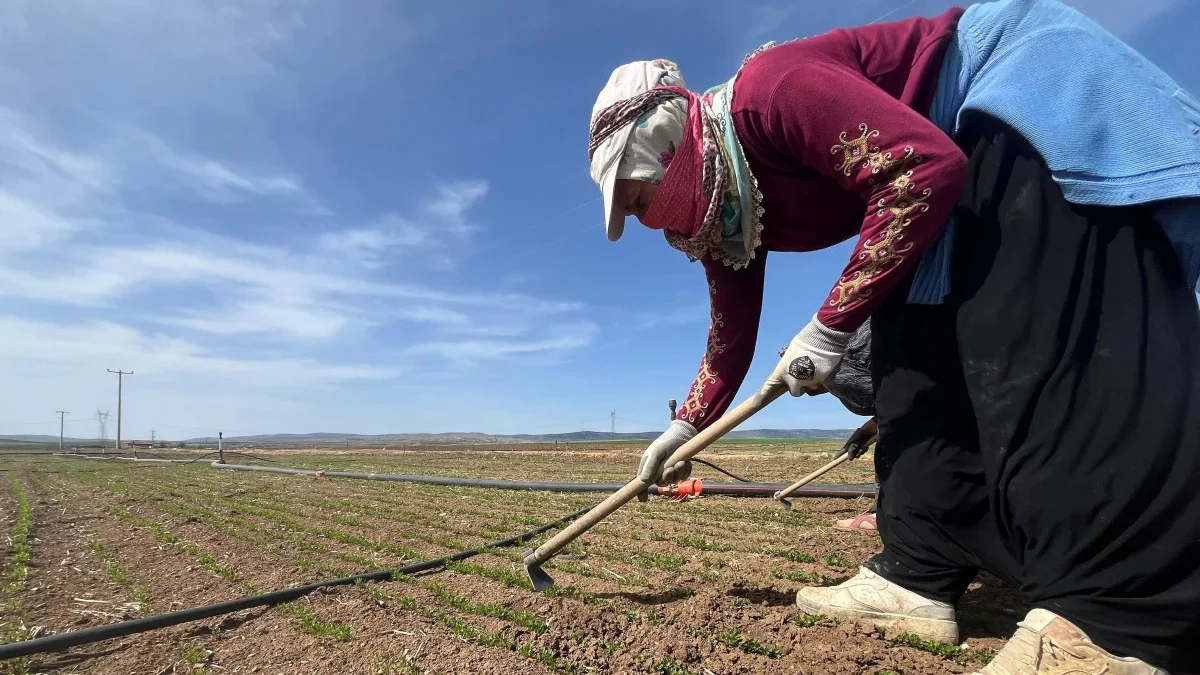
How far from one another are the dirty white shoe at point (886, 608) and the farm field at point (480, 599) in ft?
0.18

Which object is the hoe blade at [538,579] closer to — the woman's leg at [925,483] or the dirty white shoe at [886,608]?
the dirty white shoe at [886,608]

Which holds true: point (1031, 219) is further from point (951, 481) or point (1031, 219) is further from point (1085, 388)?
point (951, 481)

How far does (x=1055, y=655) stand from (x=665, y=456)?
1.24m

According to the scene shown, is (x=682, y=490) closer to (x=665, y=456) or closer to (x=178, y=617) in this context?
(x=665, y=456)

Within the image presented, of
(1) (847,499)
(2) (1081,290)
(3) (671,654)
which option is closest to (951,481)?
(2) (1081,290)

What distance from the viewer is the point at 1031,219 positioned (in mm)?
1357

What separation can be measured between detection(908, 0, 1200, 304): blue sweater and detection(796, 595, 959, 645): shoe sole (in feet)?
3.18

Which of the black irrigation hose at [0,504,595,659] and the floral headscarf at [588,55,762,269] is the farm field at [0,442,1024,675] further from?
the floral headscarf at [588,55,762,269]

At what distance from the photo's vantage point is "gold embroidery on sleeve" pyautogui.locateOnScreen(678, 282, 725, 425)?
92.1 inches

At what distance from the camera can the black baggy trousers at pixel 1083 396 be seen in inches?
45.3

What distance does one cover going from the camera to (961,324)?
4.87ft

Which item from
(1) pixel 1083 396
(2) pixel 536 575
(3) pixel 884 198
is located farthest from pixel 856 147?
(2) pixel 536 575

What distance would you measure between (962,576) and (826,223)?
110cm

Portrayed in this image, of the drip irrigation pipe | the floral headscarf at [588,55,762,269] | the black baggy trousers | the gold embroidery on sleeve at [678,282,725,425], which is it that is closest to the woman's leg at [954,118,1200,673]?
the black baggy trousers
